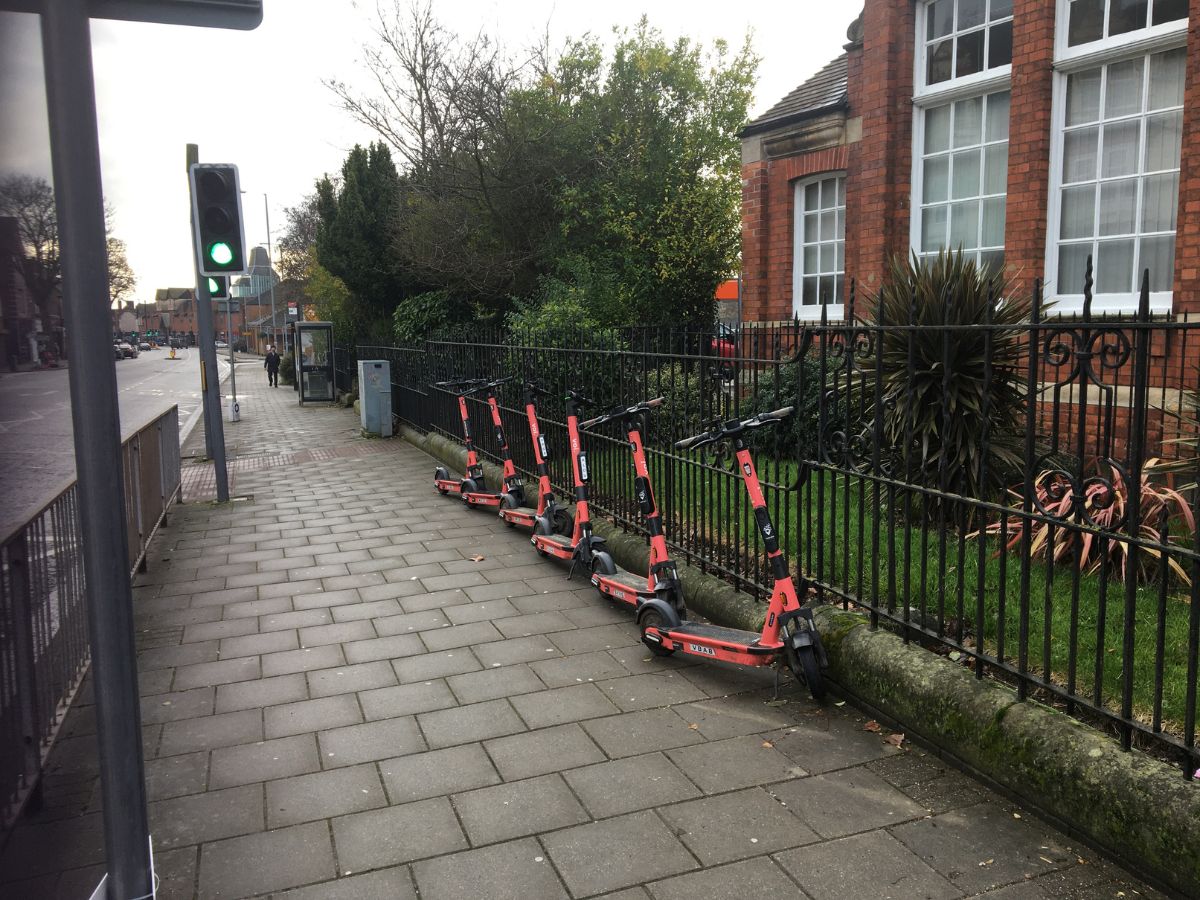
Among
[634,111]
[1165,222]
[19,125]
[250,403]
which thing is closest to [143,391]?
[250,403]

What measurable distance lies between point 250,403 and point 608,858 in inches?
1028

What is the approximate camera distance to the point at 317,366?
85.2 ft

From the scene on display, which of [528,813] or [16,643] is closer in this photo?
[16,643]

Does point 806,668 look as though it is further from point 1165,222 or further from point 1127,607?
point 1165,222

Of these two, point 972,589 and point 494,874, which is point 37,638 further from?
point 972,589

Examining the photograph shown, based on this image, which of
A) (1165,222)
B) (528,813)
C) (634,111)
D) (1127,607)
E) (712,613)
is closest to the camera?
(1127,607)

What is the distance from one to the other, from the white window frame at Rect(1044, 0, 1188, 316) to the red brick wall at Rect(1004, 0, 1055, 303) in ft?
0.19

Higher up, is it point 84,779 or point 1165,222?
point 1165,222

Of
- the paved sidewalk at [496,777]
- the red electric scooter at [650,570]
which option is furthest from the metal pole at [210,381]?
the red electric scooter at [650,570]

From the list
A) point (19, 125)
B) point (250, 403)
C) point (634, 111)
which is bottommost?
point (250, 403)

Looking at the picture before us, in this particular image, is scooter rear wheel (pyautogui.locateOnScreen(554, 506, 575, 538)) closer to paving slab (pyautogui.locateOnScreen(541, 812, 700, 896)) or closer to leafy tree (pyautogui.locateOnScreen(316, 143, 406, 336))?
paving slab (pyautogui.locateOnScreen(541, 812, 700, 896))

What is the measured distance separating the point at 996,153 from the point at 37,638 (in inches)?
392

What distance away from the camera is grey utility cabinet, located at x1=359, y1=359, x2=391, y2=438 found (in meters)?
16.1

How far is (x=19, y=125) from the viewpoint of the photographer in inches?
78.6
